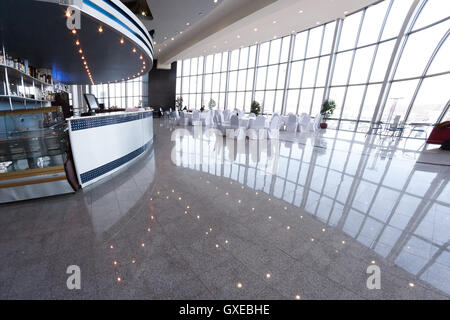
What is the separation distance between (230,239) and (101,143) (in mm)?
2658

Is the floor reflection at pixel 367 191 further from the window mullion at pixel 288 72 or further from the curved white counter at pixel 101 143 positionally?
the window mullion at pixel 288 72

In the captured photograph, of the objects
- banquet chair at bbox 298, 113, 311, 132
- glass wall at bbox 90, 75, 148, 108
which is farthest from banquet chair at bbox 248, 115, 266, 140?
glass wall at bbox 90, 75, 148, 108

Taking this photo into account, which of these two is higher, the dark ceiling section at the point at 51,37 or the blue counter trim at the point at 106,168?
the dark ceiling section at the point at 51,37

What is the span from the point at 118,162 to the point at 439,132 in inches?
417

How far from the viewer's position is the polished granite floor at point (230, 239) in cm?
134

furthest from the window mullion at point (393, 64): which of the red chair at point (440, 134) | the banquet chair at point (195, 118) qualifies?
the banquet chair at point (195, 118)

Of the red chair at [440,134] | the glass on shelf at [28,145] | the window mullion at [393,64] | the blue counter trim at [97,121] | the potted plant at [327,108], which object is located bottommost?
the glass on shelf at [28,145]

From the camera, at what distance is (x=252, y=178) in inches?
134

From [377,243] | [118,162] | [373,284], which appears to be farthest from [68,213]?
[377,243]

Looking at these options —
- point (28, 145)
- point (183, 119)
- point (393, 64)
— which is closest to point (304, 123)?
point (393, 64)

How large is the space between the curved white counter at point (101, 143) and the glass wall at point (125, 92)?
59.9ft

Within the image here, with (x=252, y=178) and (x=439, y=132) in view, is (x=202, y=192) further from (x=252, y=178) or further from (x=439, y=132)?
(x=439, y=132)

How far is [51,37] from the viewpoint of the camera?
420 cm

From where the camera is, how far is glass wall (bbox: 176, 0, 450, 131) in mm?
7996
